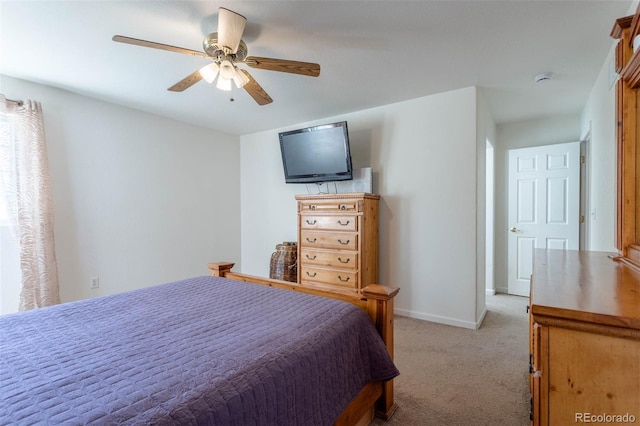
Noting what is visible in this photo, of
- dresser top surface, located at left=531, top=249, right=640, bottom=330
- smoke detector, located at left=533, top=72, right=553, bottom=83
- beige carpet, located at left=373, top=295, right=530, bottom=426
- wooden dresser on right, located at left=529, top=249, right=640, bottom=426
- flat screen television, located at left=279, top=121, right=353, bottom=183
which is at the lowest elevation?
beige carpet, located at left=373, top=295, right=530, bottom=426

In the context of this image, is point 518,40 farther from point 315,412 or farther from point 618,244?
point 315,412

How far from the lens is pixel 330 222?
3.39 meters

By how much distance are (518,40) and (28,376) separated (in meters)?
3.12

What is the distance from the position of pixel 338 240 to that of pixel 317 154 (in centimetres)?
109

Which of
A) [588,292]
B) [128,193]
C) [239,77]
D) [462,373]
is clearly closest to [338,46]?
[239,77]

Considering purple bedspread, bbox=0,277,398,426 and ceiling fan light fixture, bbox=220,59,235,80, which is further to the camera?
ceiling fan light fixture, bbox=220,59,235,80

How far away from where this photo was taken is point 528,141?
414 centimetres

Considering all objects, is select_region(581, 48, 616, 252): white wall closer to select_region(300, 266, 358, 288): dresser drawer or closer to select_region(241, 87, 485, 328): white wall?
select_region(241, 87, 485, 328): white wall

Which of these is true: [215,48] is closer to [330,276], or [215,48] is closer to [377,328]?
[377,328]

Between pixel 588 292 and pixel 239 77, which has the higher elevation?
pixel 239 77

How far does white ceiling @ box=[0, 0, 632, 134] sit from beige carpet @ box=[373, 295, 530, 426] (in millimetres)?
2381

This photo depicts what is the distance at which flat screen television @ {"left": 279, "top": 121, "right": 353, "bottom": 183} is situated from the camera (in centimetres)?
343

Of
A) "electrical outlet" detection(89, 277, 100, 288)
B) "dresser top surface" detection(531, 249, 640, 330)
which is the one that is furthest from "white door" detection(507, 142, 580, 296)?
"electrical outlet" detection(89, 277, 100, 288)

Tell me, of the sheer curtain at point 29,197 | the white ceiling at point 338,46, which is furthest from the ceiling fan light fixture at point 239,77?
the sheer curtain at point 29,197
